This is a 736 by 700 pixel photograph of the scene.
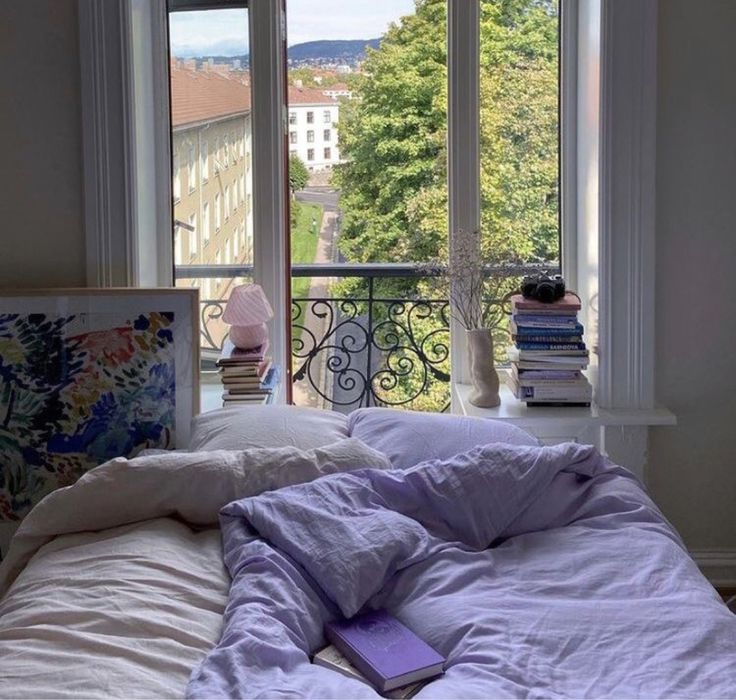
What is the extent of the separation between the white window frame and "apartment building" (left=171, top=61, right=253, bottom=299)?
5 centimetres

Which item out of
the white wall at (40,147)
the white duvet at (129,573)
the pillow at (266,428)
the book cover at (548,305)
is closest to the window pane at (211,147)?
the white wall at (40,147)

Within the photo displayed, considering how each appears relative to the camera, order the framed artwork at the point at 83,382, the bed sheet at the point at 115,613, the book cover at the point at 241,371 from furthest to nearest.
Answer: the book cover at the point at 241,371 → the framed artwork at the point at 83,382 → the bed sheet at the point at 115,613

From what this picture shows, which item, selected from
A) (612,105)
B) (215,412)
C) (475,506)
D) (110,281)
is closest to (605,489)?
(475,506)

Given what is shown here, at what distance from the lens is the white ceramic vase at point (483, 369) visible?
2.84 metres

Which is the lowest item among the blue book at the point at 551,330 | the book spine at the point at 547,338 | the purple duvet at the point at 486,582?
the purple duvet at the point at 486,582

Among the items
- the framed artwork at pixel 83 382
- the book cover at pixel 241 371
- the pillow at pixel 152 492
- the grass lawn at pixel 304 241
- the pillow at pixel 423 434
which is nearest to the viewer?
the pillow at pixel 152 492

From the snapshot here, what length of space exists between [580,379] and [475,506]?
1.06 metres

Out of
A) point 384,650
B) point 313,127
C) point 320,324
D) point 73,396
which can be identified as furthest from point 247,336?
point 384,650

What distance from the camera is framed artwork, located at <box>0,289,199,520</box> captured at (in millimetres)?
2652

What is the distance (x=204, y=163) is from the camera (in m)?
3.09

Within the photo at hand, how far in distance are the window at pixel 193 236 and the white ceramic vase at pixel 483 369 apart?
96 cm

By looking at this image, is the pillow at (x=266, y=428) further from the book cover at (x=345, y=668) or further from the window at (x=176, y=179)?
the window at (x=176, y=179)

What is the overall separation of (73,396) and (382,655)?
1519 mm

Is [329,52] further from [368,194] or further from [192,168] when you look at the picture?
[192,168]
